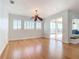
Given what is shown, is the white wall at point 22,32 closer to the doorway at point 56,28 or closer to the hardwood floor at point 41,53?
the doorway at point 56,28

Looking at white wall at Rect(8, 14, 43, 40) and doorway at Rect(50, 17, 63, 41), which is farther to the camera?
Result: doorway at Rect(50, 17, 63, 41)

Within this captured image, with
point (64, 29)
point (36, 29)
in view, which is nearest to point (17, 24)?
A: point (36, 29)

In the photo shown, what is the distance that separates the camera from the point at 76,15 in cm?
848

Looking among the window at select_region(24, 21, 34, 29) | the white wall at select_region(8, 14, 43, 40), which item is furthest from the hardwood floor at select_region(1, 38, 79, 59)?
the window at select_region(24, 21, 34, 29)

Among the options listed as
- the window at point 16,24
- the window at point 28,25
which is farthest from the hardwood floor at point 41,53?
the window at point 28,25

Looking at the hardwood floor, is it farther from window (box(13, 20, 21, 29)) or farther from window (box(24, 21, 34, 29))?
window (box(24, 21, 34, 29))

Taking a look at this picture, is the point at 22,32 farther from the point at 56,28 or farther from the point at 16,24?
the point at 56,28

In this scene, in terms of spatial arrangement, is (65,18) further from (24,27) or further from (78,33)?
(24,27)

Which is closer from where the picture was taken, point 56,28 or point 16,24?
point 16,24

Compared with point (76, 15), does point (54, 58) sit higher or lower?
lower

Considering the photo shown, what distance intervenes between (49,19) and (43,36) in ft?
7.95

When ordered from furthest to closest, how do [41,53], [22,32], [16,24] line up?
[22,32]
[16,24]
[41,53]

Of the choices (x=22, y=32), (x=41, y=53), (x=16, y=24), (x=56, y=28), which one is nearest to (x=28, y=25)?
(x=22, y=32)

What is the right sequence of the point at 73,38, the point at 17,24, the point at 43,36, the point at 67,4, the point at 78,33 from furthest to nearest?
the point at 43,36, the point at 17,24, the point at 78,33, the point at 73,38, the point at 67,4
